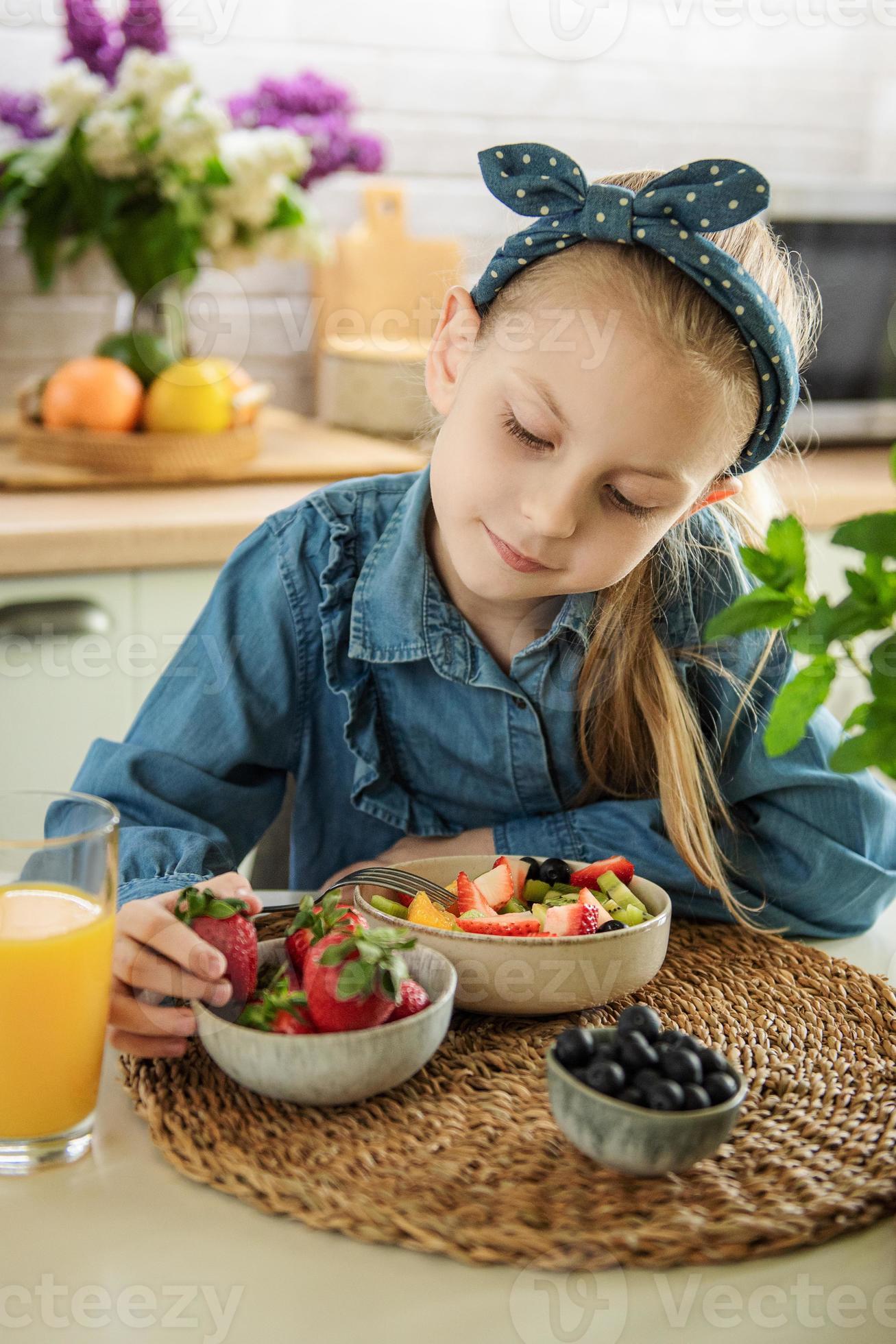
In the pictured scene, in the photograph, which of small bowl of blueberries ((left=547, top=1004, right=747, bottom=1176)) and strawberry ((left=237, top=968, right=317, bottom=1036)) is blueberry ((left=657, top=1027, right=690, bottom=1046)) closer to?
small bowl of blueberries ((left=547, top=1004, right=747, bottom=1176))

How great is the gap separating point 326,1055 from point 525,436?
45 cm

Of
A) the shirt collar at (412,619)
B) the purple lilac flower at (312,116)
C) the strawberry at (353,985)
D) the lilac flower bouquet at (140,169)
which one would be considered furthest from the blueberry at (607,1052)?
the purple lilac flower at (312,116)

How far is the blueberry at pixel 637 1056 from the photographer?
0.65 metres

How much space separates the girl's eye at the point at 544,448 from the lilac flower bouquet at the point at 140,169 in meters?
1.36

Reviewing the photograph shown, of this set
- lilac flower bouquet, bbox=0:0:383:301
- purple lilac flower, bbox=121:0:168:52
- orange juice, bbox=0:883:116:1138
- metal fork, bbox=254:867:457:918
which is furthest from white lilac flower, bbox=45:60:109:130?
orange juice, bbox=0:883:116:1138

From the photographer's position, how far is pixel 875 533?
589mm

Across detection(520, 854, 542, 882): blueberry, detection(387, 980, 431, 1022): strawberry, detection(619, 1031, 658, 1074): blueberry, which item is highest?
detection(619, 1031, 658, 1074): blueberry

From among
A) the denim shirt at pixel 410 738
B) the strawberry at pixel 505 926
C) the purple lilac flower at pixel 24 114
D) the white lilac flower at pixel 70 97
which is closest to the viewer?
the strawberry at pixel 505 926

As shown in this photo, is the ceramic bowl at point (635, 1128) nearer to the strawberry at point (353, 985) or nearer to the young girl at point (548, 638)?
the strawberry at point (353, 985)

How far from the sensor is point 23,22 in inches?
89.7

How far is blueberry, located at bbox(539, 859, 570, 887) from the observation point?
2.92ft

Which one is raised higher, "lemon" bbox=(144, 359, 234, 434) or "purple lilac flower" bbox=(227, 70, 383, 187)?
"purple lilac flower" bbox=(227, 70, 383, 187)

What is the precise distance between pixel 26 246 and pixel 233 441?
20.1 inches

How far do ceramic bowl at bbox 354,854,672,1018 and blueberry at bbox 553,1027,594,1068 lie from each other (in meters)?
0.11
